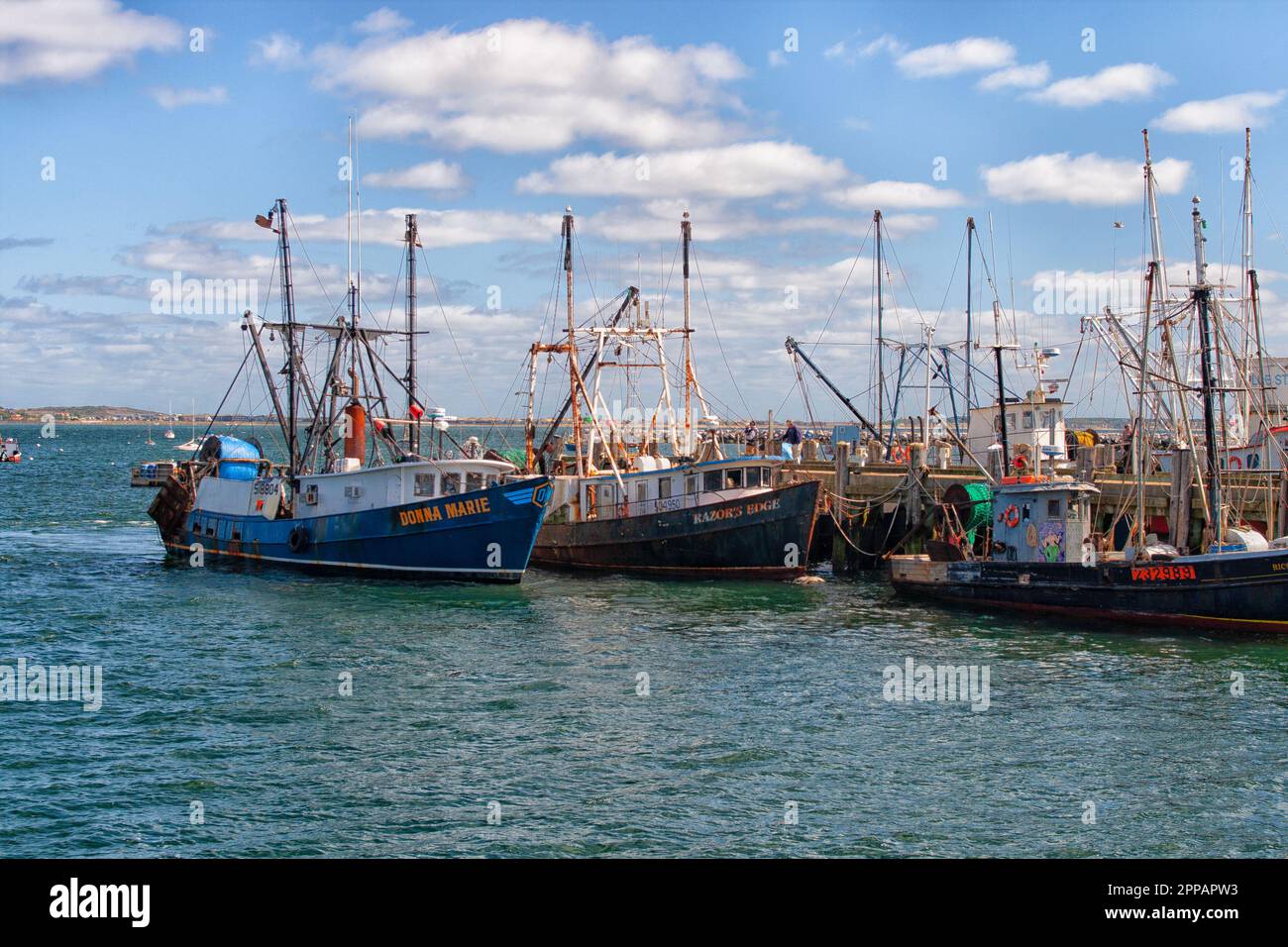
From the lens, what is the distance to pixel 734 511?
41156 mm

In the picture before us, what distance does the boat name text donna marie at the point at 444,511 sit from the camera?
127ft

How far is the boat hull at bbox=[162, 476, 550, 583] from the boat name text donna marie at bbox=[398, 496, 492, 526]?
1.3 inches

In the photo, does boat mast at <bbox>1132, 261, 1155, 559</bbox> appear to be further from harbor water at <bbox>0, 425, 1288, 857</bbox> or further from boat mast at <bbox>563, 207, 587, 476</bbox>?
boat mast at <bbox>563, 207, 587, 476</bbox>

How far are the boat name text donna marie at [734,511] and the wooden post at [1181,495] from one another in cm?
1294

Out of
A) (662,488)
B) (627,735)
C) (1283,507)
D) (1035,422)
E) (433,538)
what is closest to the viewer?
(627,735)

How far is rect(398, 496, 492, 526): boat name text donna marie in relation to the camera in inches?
1528

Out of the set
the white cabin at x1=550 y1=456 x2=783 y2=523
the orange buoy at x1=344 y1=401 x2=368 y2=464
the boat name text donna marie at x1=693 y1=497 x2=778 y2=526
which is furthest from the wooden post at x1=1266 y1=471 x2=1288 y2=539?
the orange buoy at x1=344 y1=401 x2=368 y2=464

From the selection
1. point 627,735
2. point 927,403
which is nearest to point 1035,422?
point 927,403

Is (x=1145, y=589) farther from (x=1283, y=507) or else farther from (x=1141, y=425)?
(x=1283, y=507)

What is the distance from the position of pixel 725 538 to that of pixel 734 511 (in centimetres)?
103

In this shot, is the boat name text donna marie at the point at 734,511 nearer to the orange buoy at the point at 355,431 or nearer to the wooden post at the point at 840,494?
the wooden post at the point at 840,494
